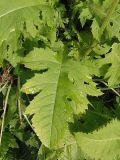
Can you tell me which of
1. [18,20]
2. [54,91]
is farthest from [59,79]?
[18,20]

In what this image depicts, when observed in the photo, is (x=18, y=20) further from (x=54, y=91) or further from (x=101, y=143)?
(x=101, y=143)

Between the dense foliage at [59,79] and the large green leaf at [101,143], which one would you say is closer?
the large green leaf at [101,143]

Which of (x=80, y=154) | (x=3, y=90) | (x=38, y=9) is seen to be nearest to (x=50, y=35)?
(x=38, y=9)

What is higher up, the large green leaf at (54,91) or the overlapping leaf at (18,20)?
the overlapping leaf at (18,20)

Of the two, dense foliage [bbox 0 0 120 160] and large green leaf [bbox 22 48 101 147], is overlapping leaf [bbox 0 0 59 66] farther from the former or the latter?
large green leaf [bbox 22 48 101 147]

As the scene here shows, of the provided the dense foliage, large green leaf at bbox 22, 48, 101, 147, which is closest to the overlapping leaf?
the dense foliage

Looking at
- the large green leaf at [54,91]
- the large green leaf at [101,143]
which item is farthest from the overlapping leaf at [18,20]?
the large green leaf at [101,143]

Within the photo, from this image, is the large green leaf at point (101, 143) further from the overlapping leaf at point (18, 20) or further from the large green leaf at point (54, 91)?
the overlapping leaf at point (18, 20)
